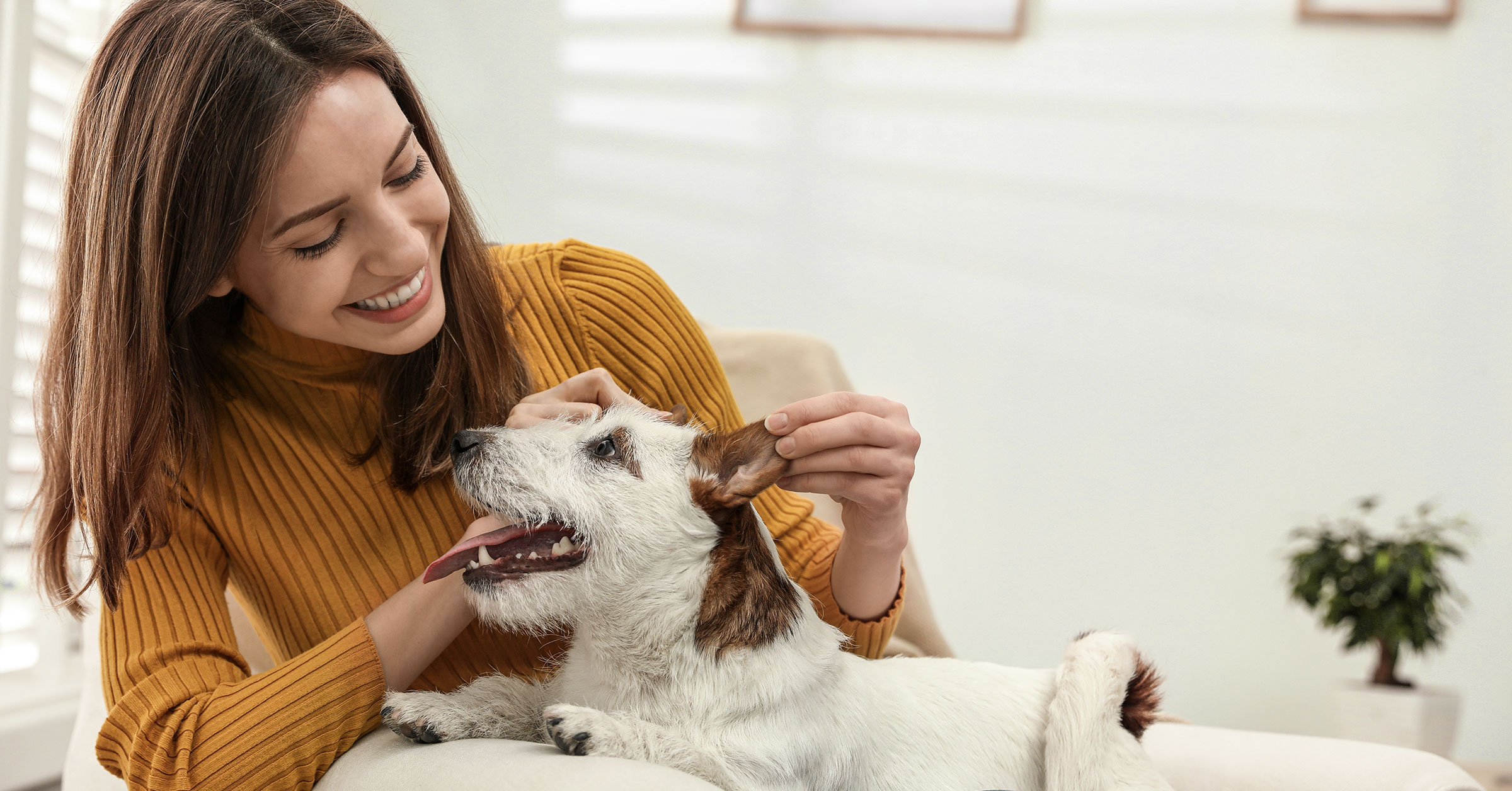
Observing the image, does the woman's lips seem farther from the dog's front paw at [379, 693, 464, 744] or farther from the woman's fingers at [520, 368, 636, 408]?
the dog's front paw at [379, 693, 464, 744]

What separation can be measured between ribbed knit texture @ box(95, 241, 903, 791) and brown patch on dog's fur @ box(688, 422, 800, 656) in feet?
1.05

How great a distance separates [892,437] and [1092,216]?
2.69m

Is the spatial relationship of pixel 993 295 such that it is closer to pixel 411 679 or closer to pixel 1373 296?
pixel 1373 296

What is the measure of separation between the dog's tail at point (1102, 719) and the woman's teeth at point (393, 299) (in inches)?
35.3

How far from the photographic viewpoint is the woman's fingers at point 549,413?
1.15m

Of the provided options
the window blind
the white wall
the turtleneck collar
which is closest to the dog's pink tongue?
the turtleneck collar

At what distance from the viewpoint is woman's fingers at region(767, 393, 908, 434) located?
0.99m

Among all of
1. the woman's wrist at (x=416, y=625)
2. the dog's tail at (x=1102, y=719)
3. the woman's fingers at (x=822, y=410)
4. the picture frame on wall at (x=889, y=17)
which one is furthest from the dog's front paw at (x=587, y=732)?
the picture frame on wall at (x=889, y=17)

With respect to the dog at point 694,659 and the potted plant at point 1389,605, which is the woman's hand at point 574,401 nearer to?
the dog at point 694,659

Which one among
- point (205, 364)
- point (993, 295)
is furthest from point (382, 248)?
point (993, 295)

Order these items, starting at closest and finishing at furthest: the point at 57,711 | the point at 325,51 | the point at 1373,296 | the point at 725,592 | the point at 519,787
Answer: the point at 519,787, the point at 725,592, the point at 325,51, the point at 57,711, the point at 1373,296

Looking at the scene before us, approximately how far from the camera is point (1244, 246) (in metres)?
3.36

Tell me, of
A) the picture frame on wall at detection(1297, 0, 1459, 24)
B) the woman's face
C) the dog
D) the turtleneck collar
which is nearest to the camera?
the dog

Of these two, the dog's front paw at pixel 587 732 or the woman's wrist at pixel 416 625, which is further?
the woman's wrist at pixel 416 625
